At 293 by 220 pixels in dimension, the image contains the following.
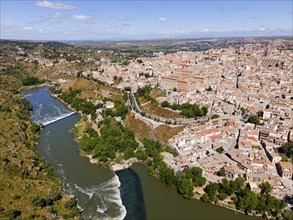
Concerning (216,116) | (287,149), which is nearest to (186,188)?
(287,149)

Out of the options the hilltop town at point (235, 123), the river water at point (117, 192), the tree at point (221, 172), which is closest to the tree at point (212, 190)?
the river water at point (117, 192)

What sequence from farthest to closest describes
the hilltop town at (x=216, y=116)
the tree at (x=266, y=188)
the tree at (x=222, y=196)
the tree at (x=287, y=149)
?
the tree at (x=287, y=149)
the hilltop town at (x=216, y=116)
the tree at (x=222, y=196)
the tree at (x=266, y=188)

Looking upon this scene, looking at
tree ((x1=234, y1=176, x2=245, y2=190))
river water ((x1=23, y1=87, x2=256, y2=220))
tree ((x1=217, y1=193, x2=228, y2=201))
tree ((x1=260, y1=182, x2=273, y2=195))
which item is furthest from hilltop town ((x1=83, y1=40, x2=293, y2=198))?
river water ((x1=23, y1=87, x2=256, y2=220))

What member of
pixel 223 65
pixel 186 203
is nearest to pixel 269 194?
pixel 186 203

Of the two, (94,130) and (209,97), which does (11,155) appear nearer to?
(94,130)

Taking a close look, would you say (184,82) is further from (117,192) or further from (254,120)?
(117,192)

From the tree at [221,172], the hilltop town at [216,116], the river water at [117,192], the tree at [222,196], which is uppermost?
the hilltop town at [216,116]

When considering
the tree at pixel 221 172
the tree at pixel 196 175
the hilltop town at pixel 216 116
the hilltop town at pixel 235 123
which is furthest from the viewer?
the hilltop town at pixel 216 116

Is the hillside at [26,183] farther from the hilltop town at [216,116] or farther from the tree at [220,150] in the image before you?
the tree at [220,150]
